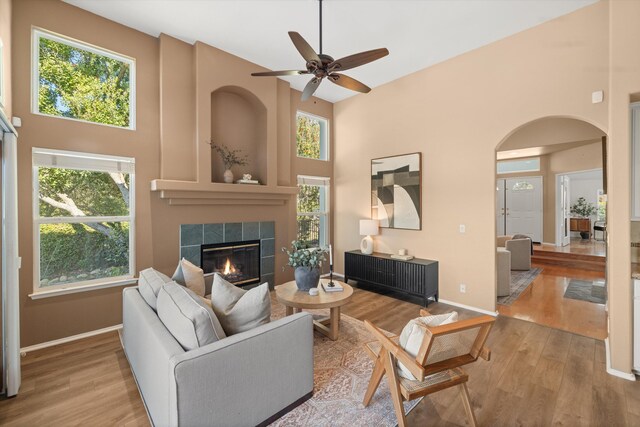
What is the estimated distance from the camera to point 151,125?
3.61 m

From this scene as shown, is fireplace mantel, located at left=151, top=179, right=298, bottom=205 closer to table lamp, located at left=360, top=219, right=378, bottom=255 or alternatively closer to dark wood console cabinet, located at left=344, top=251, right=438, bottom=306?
table lamp, located at left=360, top=219, right=378, bottom=255

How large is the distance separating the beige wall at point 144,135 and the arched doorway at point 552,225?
4.10 meters

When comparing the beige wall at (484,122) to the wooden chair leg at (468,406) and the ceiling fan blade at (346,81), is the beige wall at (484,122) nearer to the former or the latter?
the wooden chair leg at (468,406)

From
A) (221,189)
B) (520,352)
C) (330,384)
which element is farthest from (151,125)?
(520,352)

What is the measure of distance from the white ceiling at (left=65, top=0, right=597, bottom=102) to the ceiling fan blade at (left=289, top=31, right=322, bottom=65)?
1049 mm

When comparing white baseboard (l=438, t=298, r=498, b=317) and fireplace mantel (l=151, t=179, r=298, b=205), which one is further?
white baseboard (l=438, t=298, r=498, b=317)

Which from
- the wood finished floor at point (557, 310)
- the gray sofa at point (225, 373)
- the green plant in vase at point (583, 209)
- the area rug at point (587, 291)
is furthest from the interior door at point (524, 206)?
the gray sofa at point (225, 373)

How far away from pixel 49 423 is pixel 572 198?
46.0 feet

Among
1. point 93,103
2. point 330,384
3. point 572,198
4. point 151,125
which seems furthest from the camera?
point 572,198

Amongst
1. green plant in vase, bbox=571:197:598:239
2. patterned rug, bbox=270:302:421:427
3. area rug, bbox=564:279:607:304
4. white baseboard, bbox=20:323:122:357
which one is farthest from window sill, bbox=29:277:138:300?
green plant in vase, bbox=571:197:598:239

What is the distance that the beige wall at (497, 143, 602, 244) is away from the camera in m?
7.32

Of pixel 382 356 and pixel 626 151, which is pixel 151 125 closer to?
pixel 382 356

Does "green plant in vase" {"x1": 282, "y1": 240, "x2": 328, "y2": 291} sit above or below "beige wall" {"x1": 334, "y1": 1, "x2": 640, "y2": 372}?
below

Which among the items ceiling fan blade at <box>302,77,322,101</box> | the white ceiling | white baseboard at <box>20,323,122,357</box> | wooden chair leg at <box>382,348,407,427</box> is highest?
the white ceiling
